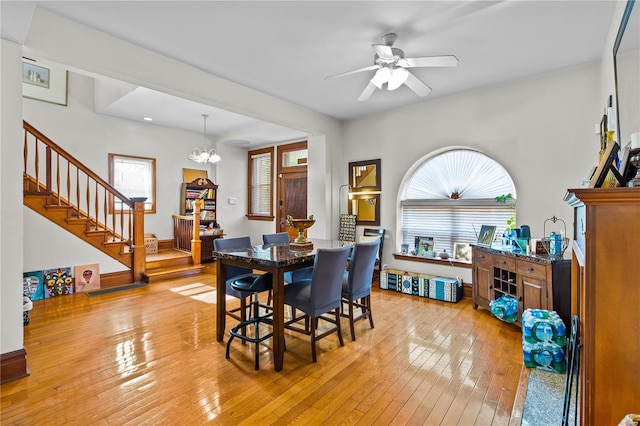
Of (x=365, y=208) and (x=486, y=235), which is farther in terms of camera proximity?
(x=365, y=208)

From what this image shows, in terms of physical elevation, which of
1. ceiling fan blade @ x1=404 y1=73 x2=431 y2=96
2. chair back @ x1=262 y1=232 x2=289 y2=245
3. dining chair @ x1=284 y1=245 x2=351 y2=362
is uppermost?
ceiling fan blade @ x1=404 y1=73 x2=431 y2=96

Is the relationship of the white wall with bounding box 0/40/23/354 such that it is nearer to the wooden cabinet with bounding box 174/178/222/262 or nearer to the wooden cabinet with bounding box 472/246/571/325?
the wooden cabinet with bounding box 174/178/222/262

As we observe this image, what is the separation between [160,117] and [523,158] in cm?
602

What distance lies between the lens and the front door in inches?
269

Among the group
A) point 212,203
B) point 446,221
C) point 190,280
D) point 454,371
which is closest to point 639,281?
point 454,371

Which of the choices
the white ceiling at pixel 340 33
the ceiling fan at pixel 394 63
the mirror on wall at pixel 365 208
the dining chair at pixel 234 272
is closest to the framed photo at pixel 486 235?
the mirror on wall at pixel 365 208

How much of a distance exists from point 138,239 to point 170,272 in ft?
2.62

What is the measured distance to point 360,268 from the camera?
10.2 ft

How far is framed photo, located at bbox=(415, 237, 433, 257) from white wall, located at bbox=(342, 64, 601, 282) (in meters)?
0.21

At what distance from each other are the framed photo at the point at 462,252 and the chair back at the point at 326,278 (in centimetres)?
256

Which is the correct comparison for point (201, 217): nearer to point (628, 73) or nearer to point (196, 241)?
point (196, 241)

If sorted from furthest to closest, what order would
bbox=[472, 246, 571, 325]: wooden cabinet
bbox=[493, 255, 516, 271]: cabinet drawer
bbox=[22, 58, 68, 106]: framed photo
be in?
bbox=[22, 58, 68, 106]: framed photo
bbox=[493, 255, 516, 271]: cabinet drawer
bbox=[472, 246, 571, 325]: wooden cabinet

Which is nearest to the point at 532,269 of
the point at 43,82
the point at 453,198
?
the point at 453,198

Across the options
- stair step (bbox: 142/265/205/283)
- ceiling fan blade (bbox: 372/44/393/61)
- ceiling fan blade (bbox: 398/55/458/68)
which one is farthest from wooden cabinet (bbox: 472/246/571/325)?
stair step (bbox: 142/265/205/283)
